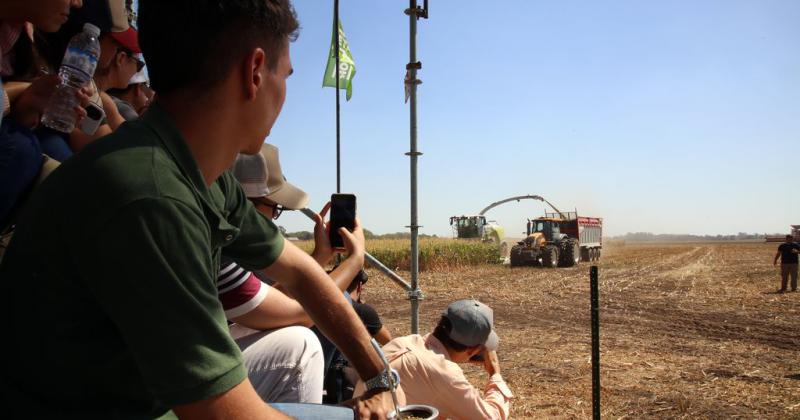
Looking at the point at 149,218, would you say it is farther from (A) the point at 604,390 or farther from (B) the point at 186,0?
(A) the point at 604,390

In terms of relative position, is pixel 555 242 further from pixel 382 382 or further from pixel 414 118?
pixel 382 382

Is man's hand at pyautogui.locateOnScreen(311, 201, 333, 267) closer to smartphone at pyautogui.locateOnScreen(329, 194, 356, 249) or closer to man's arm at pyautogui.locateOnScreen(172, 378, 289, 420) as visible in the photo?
smartphone at pyautogui.locateOnScreen(329, 194, 356, 249)

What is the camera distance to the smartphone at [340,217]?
8.02ft

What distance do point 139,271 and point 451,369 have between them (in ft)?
6.48

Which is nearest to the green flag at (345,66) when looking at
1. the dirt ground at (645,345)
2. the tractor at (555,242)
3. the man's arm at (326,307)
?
the dirt ground at (645,345)

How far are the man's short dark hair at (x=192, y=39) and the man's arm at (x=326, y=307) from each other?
0.61 m

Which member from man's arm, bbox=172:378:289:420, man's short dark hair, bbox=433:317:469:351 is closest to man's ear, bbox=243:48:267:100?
man's arm, bbox=172:378:289:420

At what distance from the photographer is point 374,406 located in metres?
1.52

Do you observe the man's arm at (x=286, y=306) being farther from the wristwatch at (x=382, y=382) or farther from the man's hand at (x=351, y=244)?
the wristwatch at (x=382, y=382)

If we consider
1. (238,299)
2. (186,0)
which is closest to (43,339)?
(186,0)

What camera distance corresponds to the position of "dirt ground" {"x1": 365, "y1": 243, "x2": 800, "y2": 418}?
17.4 ft

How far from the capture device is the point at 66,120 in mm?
2090

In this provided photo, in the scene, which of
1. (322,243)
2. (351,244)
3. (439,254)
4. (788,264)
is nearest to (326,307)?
(351,244)

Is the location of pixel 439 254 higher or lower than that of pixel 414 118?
lower
